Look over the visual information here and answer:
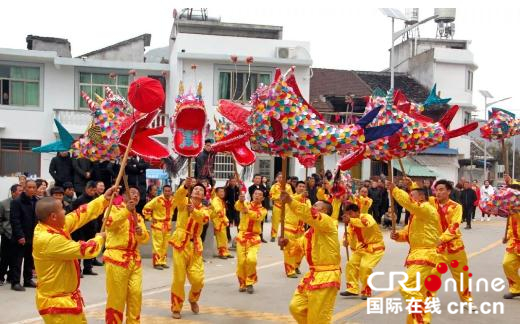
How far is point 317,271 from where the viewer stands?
722cm

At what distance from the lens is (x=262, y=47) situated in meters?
A: 26.7

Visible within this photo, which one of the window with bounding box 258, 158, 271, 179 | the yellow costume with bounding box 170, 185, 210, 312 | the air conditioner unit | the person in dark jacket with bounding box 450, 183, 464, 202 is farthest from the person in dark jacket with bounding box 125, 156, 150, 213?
the air conditioner unit

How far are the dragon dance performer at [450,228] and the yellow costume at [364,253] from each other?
3.58 ft

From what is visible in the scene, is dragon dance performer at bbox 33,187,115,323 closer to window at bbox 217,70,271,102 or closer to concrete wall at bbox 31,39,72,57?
window at bbox 217,70,271,102

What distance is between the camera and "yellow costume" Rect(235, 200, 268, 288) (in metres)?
10.9

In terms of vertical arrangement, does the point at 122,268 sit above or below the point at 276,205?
above

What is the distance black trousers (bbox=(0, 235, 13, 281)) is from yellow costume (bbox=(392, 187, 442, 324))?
606 centimetres

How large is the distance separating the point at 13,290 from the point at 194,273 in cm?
316

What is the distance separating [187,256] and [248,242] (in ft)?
7.00

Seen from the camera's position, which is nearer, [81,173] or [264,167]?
[81,173]

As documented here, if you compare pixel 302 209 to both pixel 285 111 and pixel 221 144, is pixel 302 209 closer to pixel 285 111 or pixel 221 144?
pixel 285 111

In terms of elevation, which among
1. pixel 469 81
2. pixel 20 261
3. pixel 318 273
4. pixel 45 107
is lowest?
pixel 20 261

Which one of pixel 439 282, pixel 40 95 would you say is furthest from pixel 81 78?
pixel 439 282

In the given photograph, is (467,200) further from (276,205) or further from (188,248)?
(188,248)
